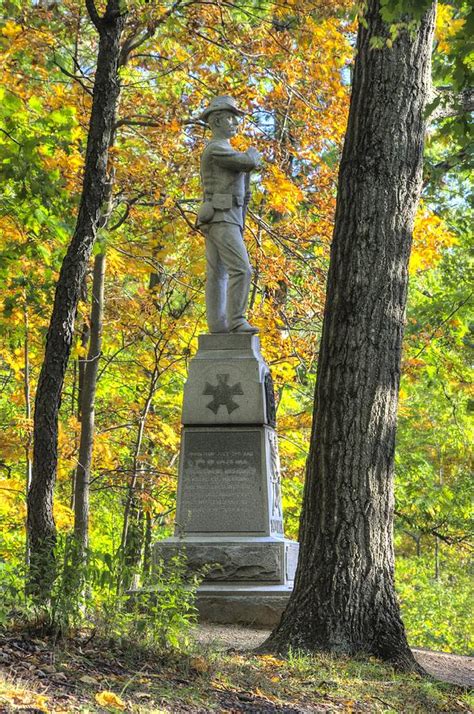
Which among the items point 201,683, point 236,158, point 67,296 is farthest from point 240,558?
point 201,683

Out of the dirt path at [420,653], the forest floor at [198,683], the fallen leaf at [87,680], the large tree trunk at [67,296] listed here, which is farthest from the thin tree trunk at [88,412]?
the fallen leaf at [87,680]

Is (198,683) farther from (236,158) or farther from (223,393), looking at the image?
(236,158)

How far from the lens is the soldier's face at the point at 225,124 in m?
10.0

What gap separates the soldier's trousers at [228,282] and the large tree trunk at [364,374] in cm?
328

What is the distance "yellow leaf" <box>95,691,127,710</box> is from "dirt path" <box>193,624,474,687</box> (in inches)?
102

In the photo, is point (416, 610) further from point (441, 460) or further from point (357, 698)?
point (357, 698)

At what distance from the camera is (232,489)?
30.5 ft

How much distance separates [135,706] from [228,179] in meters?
6.96

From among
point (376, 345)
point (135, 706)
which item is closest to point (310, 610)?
point (376, 345)

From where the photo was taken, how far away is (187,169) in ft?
43.9

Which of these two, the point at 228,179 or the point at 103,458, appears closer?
the point at 228,179

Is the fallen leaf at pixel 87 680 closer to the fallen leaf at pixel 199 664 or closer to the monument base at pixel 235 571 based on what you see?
the fallen leaf at pixel 199 664

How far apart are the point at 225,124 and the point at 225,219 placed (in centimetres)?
100

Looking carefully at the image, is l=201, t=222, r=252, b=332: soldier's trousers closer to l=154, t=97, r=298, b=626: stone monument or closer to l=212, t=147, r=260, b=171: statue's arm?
l=154, t=97, r=298, b=626: stone monument
